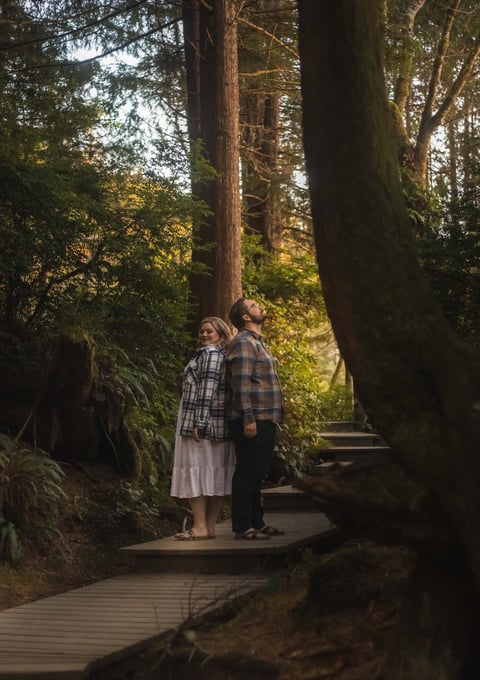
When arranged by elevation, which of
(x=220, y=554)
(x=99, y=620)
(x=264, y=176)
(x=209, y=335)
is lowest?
(x=99, y=620)

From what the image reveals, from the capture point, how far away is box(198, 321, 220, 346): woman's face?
30.8 ft

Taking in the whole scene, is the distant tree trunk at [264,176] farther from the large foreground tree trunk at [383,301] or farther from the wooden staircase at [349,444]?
the large foreground tree trunk at [383,301]

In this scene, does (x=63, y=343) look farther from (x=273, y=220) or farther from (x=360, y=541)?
(x=273, y=220)

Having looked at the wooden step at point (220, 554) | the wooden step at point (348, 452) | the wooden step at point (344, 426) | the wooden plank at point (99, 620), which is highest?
the wooden step at point (344, 426)

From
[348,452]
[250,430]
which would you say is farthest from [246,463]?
[348,452]

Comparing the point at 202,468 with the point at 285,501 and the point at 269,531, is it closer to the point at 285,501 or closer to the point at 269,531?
the point at 269,531

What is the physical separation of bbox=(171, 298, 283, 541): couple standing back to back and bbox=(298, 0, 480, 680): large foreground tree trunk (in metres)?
4.04

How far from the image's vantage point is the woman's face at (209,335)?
9383 millimetres

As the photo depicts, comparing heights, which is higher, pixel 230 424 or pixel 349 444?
pixel 230 424

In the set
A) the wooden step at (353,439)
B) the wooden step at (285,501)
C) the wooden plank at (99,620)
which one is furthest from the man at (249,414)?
the wooden step at (353,439)

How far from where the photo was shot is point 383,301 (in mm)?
4820

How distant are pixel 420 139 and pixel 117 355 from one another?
9.73 metres

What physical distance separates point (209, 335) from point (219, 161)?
20.0 ft

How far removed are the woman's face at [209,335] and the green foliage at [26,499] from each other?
2.05 m
